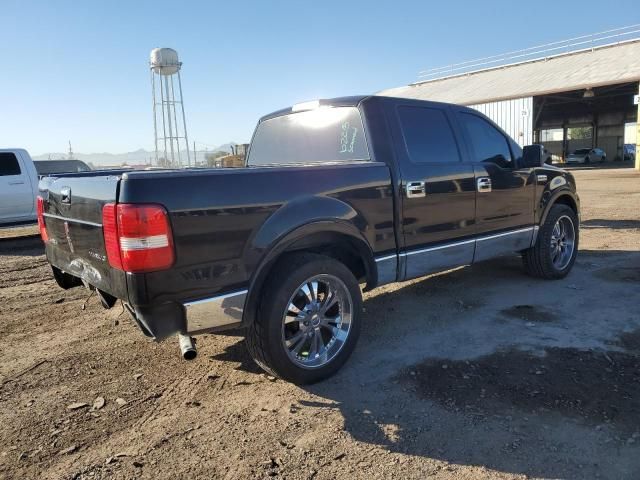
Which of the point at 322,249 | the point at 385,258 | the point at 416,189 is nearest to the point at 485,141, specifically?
the point at 416,189

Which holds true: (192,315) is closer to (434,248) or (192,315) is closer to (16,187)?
(434,248)

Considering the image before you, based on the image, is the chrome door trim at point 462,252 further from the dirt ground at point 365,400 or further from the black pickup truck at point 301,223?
the dirt ground at point 365,400

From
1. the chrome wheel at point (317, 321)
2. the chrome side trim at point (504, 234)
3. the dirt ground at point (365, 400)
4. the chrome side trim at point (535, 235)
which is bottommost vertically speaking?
the dirt ground at point (365, 400)

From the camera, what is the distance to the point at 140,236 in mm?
2736

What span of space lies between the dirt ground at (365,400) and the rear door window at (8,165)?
24.2 ft

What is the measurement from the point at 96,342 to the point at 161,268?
2.04m

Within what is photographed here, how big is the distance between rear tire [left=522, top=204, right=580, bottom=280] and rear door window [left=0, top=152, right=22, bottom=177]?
10641 mm

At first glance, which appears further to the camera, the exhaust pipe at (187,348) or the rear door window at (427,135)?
the rear door window at (427,135)

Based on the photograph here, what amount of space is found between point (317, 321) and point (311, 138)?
1.74 metres

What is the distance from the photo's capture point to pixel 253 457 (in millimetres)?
2721

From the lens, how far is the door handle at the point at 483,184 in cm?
485

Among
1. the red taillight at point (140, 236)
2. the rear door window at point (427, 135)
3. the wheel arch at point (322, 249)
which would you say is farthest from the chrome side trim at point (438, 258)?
the red taillight at point (140, 236)

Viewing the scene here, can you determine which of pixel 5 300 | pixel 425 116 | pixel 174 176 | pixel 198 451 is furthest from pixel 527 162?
pixel 5 300

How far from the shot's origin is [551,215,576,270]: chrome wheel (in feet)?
19.8
